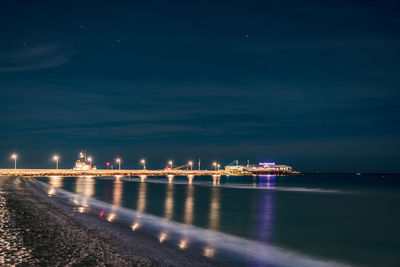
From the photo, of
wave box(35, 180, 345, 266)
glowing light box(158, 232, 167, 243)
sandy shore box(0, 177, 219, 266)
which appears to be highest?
sandy shore box(0, 177, 219, 266)

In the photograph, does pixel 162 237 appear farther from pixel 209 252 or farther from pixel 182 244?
pixel 209 252

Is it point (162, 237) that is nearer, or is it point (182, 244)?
point (182, 244)

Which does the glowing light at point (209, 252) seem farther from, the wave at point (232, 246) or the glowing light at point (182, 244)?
the glowing light at point (182, 244)

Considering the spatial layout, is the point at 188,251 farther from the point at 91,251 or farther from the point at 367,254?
the point at 367,254

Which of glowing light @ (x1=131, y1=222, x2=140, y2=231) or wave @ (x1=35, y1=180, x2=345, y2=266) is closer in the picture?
wave @ (x1=35, y1=180, x2=345, y2=266)

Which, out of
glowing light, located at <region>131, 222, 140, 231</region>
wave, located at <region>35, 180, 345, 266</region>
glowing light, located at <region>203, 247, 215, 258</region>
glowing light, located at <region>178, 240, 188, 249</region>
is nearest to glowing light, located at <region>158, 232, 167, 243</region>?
wave, located at <region>35, 180, 345, 266</region>

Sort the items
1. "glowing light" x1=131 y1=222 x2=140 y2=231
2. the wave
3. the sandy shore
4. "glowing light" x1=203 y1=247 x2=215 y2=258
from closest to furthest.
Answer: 1. the sandy shore
2. "glowing light" x1=203 y1=247 x2=215 y2=258
3. the wave
4. "glowing light" x1=131 y1=222 x2=140 y2=231

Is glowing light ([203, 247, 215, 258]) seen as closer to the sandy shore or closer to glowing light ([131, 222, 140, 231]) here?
the sandy shore

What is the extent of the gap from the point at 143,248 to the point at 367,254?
43.1 ft

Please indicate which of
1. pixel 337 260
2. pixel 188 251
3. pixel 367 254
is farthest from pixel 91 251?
pixel 367 254

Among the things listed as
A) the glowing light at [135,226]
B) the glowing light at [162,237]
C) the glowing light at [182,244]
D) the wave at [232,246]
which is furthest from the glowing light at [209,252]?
the glowing light at [135,226]

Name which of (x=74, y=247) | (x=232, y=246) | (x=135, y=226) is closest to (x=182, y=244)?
(x=232, y=246)

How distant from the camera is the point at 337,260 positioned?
58.7ft

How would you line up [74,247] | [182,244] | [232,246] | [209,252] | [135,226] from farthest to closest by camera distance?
[135,226] < [232,246] < [182,244] < [209,252] < [74,247]
